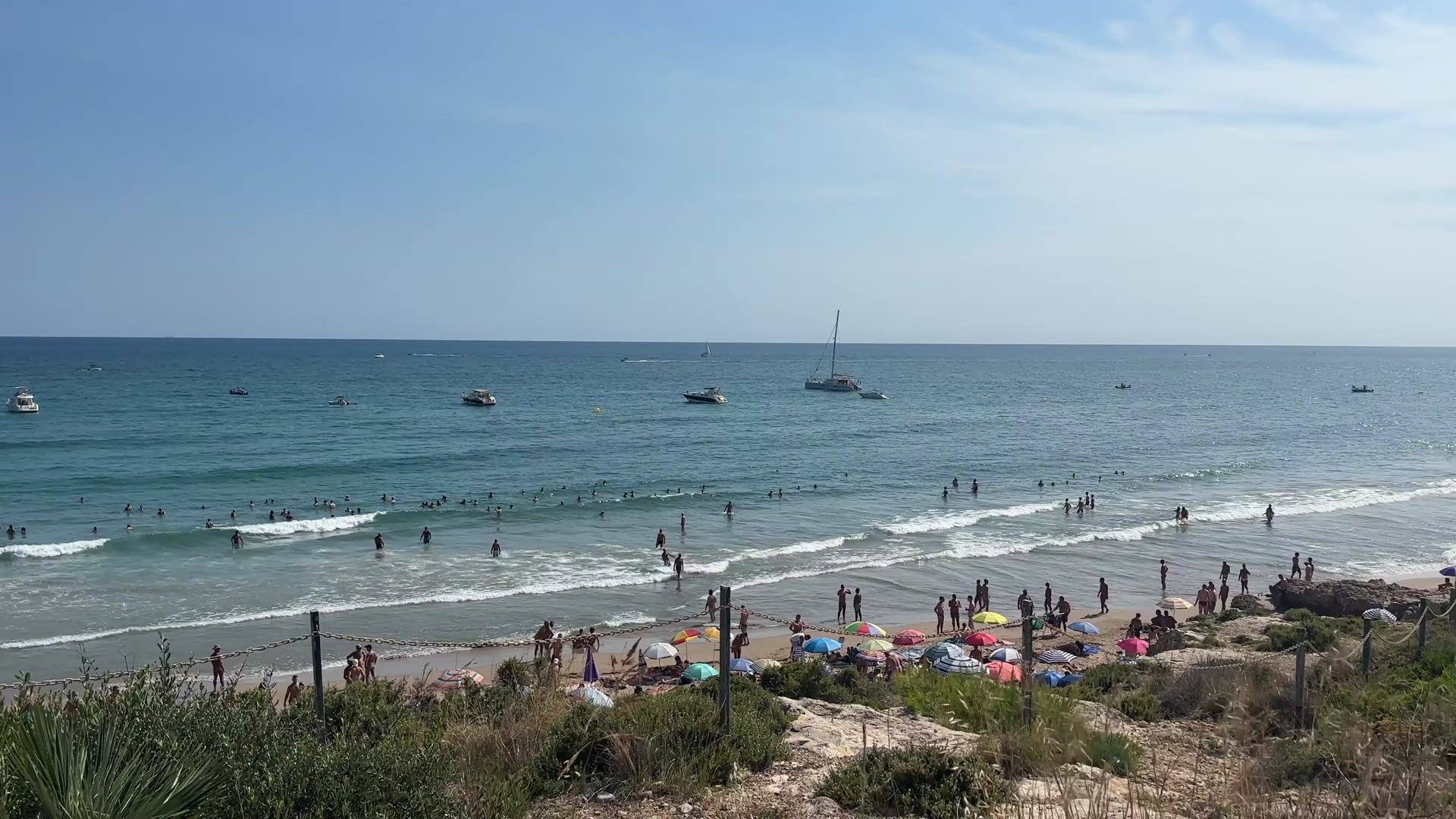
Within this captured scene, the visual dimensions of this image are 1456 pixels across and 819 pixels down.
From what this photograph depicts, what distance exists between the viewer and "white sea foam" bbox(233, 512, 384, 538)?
1377 inches

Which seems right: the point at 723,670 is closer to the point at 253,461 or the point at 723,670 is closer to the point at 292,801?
the point at 292,801

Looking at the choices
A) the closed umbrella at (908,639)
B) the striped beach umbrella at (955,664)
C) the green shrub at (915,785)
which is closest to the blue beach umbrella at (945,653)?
the striped beach umbrella at (955,664)

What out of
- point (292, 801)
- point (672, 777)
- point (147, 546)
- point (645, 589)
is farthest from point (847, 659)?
point (147, 546)

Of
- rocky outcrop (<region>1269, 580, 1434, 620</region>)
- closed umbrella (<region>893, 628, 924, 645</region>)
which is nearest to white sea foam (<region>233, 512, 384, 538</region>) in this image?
closed umbrella (<region>893, 628, 924, 645</region>)

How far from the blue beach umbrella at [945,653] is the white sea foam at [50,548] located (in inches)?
1112

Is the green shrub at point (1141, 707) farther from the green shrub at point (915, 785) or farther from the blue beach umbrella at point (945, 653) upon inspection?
the blue beach umbrella at point (945, 653)

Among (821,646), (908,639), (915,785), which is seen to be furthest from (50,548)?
(915,785)

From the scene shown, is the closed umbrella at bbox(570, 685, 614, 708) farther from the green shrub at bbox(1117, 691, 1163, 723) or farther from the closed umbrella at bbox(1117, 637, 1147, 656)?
the closed umbrella at bbox(1117, 637, 1147, 656)

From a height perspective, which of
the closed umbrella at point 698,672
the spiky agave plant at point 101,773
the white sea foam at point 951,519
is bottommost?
the white sea foam at point 951,519

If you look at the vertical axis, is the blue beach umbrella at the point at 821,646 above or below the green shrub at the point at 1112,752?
below

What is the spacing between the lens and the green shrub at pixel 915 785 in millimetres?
6504

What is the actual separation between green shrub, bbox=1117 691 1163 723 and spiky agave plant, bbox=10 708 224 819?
892 centimetres

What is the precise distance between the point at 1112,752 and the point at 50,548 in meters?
35.1

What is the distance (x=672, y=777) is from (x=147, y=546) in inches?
1248
